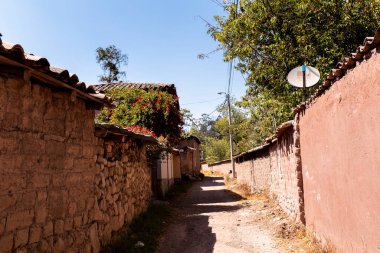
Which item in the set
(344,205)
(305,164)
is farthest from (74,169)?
(305,164)

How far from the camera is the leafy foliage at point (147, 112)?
1405 cm

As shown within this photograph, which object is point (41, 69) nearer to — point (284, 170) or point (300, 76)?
point (300, 76)

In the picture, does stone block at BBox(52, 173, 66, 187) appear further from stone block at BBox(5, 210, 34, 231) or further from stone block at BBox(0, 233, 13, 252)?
stone block at BBox(0, 233, 13, 252)

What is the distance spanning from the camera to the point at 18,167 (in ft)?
12.4

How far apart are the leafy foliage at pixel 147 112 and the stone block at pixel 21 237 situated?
32.7 feet

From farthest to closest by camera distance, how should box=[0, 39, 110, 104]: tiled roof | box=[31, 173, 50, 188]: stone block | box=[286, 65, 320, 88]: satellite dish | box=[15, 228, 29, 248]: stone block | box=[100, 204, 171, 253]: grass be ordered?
box=[286, 65, 320, 88]: satellite dish < box=[100, 204, 171, 253]: grass < box=[31, 173, 50, 188]: stone block < box=[15, 228, 29, 248]: stone block < box=[0, 39, 110, 104]: tiled roof

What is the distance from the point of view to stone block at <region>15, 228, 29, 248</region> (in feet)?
12.2

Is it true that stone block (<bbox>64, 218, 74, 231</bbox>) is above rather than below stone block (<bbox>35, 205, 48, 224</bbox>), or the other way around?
below

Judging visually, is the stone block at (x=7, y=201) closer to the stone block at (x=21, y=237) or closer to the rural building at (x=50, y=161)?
the rural building at (x=50, y=161)

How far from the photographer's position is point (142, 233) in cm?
742

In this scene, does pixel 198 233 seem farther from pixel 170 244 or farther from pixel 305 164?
pixel 305 164

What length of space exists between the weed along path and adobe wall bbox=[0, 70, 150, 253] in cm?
158

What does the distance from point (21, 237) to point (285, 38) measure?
433 inches

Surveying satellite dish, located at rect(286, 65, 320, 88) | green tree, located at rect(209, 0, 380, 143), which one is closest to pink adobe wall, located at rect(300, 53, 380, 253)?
satellite dish, located at rect(286, 65, 320, 88)
